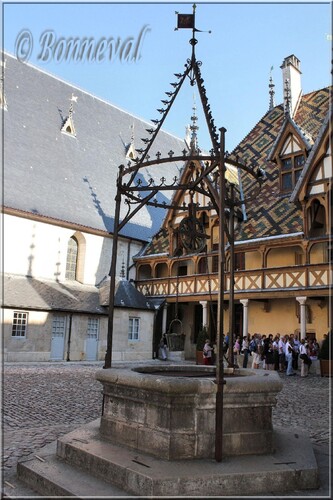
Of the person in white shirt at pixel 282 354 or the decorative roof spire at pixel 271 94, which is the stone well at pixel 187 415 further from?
the decorative roof spire at pixel 271 94

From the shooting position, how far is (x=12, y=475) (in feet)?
14.8

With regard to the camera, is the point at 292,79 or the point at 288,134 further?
the point at 292,79

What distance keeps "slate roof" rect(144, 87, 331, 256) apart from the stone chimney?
41 cm

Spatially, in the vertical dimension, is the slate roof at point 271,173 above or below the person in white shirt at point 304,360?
above

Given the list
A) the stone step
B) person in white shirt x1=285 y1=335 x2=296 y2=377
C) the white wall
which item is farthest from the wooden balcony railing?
the stone step

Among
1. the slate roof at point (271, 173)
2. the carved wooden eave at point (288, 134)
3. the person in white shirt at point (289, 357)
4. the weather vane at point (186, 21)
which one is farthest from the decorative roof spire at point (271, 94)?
the weather vane at point (186, 21)

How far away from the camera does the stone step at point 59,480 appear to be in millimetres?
3793

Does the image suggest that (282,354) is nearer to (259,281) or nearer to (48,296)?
(259,281)

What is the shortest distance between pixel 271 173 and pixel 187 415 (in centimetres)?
2063

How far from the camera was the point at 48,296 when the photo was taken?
2072 cm

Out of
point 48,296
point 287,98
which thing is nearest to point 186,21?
point 48,296

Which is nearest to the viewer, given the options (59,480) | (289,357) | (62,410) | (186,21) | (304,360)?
(59,480)

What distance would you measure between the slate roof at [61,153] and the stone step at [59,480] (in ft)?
A: 58.1

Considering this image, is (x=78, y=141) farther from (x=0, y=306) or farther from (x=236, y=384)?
(x=236, y=384)
